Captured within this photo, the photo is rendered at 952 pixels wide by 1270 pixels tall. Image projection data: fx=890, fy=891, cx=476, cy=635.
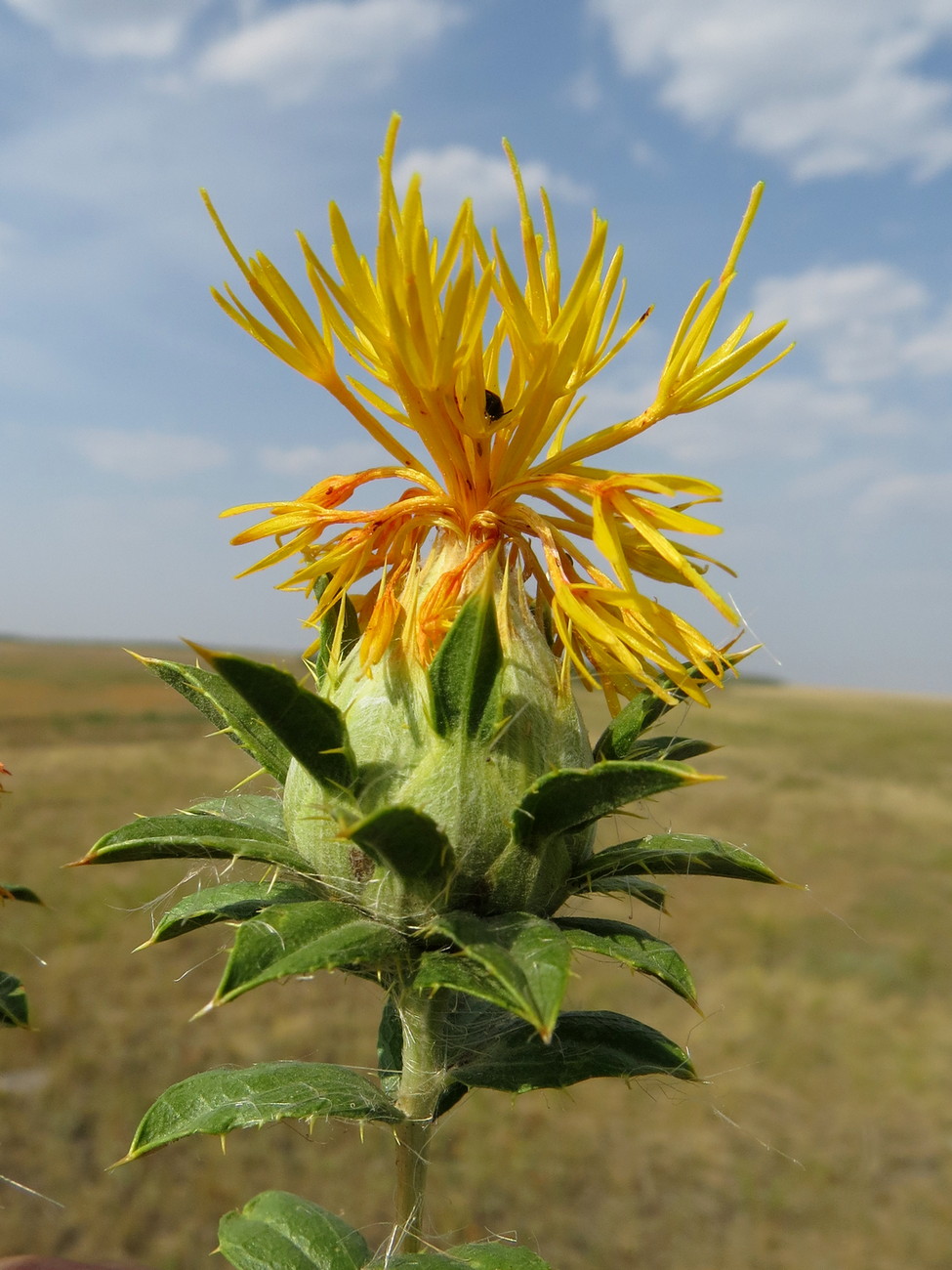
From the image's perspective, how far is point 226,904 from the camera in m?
1.82

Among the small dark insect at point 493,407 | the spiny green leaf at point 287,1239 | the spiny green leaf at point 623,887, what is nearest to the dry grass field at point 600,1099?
the spiny green leaf at point 623,887

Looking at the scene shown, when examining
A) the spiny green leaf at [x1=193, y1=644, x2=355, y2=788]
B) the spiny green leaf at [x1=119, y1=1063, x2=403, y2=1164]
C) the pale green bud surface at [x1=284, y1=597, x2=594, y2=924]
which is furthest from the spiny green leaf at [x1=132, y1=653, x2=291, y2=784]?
the spiny green leaf at [x1=119, y1=1063, x2=403, y2=1164]

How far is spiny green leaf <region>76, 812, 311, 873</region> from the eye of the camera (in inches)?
67.9

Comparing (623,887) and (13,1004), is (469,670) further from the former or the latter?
(13,1004)

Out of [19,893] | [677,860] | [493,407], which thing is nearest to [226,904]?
[19,893]

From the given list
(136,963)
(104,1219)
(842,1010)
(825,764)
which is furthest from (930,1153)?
(825,764)

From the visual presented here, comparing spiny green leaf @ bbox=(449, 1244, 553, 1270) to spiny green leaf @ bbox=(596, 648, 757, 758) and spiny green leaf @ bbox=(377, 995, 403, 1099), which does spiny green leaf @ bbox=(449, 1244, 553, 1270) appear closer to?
spiny green leaf @ bbox=(377, 995, 403, 1099)

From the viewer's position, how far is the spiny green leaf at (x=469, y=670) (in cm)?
164

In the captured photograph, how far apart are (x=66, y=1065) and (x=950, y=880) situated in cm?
2432

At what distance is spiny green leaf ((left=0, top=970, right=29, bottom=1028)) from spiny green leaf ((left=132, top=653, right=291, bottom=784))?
2.28ft

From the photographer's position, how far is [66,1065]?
43.2 ft

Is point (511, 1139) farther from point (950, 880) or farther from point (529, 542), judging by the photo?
point (950, 880)

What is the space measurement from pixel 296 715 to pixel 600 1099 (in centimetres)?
1499

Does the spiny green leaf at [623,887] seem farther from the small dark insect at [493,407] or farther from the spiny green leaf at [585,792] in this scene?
the small dark insect at [493,407]
